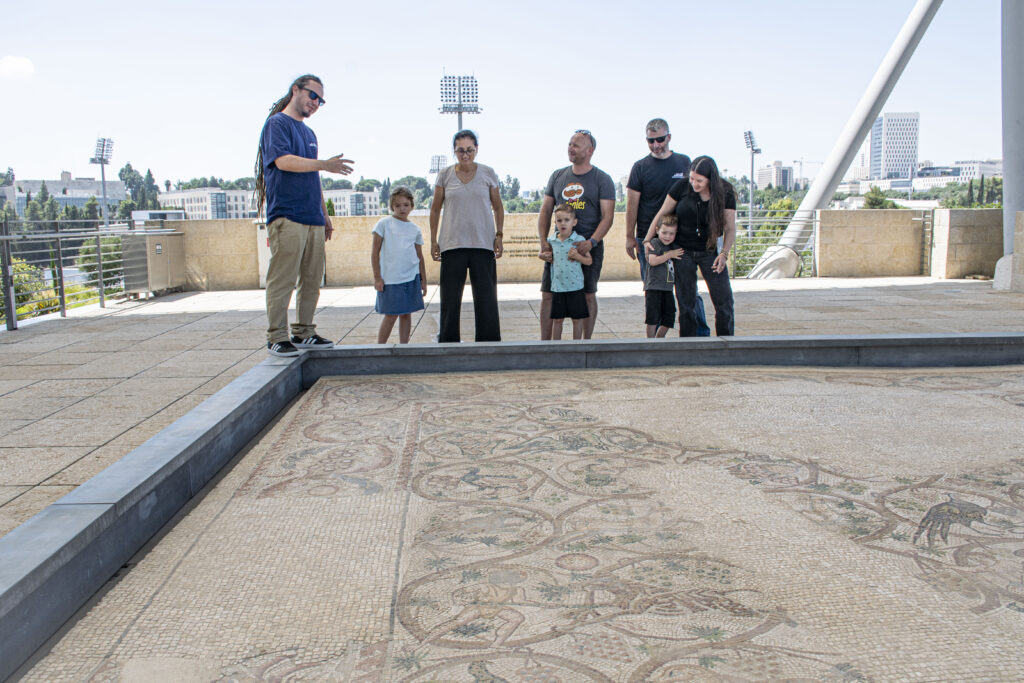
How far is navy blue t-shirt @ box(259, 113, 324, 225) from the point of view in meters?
4.61

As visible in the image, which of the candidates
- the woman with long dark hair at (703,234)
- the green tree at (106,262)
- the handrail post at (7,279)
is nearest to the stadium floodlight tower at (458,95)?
the green tree at (106,262)

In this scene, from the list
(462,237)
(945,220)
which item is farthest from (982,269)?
(462,237)

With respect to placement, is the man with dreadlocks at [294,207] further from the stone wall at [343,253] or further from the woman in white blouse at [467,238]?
the stone wall at [343,253]

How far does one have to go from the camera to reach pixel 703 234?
5.39 meters

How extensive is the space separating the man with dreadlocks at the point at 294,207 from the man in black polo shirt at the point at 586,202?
159cm

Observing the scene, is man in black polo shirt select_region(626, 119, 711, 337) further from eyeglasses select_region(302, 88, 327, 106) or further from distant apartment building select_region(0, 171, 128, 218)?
distant apartment building select_region(0, 171, 128, 218)

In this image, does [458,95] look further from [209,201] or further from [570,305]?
[209,201]

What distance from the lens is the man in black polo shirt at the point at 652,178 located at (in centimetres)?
571

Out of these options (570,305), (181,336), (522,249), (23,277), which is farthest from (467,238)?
(522,249)

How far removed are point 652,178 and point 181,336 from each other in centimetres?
446

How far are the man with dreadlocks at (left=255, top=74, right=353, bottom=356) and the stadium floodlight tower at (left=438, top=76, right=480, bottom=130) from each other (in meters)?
31.1

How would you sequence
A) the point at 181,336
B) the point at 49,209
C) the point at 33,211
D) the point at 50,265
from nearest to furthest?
the point at 181,336
the point at 50,265
the point at 33,211
the point at 49,209

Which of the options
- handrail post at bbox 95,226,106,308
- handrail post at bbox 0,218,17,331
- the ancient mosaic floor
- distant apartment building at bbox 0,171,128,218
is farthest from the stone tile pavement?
distant apartment building at bbox 0,171,128,218

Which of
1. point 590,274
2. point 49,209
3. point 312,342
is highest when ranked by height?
point 49,209
